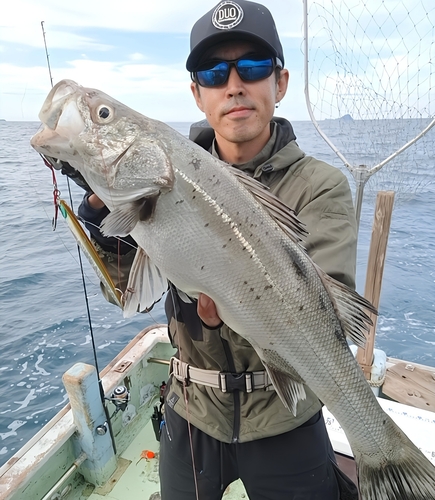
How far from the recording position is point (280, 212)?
202 cm

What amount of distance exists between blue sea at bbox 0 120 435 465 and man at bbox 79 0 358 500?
76.2 inches

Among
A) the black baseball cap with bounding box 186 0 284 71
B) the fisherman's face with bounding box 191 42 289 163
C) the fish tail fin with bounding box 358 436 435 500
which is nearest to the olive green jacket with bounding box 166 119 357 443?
the fisherman's face with bounding box 191 42 289 163

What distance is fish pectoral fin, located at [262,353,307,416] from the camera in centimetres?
204

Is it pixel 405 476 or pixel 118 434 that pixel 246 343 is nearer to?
pixel 405 476

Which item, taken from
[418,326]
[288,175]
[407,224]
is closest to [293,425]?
[288,175]

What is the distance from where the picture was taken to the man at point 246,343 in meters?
2.25

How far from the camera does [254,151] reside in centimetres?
265

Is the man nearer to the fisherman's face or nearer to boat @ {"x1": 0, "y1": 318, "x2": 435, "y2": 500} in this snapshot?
the fisherman's face

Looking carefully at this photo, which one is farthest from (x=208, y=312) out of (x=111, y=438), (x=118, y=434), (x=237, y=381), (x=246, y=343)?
(x=118, y=434)

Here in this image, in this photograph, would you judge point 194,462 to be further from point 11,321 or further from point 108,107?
point 11,321

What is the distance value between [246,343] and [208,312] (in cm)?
37

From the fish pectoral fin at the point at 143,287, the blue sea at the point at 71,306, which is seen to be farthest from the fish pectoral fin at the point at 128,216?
the blue sea at the point at 71,306

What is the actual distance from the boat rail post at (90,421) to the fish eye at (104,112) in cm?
260

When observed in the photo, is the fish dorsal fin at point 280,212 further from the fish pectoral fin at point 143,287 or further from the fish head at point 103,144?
the fish pectoral fin at point 143,287
